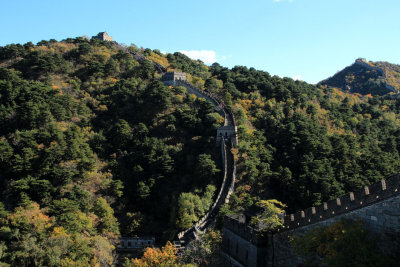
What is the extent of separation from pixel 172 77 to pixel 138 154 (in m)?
22.7

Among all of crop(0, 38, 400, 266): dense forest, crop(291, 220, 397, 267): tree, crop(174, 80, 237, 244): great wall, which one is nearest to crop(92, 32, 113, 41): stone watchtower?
crop(0, 38, 400, 266): dense forest

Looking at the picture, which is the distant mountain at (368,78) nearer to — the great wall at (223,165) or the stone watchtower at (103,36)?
Result: the great wall at (223,165)

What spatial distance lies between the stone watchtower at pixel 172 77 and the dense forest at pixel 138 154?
3.27 m

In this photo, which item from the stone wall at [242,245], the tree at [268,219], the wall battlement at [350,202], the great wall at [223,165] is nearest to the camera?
the wall battlement at [350,202]

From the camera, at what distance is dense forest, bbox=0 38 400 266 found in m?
38.1

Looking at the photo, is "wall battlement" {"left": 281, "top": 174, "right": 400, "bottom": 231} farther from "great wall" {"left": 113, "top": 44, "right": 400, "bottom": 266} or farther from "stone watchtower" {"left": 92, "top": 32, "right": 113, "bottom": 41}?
"stone watchtower" {"left": 92, "top": 32, "right": 113, "bottom": 41}

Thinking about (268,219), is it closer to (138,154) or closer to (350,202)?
(350,202)

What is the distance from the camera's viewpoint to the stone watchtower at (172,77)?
67.8 meters

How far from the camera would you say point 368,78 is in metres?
118

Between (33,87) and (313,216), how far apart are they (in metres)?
53.9

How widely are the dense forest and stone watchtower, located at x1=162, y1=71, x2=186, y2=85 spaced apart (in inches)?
129

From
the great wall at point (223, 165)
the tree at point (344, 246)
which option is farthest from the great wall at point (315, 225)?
the great wall at point (223, 165)

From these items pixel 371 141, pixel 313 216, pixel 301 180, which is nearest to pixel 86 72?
pixel 301 180

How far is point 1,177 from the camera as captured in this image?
44562 mm
